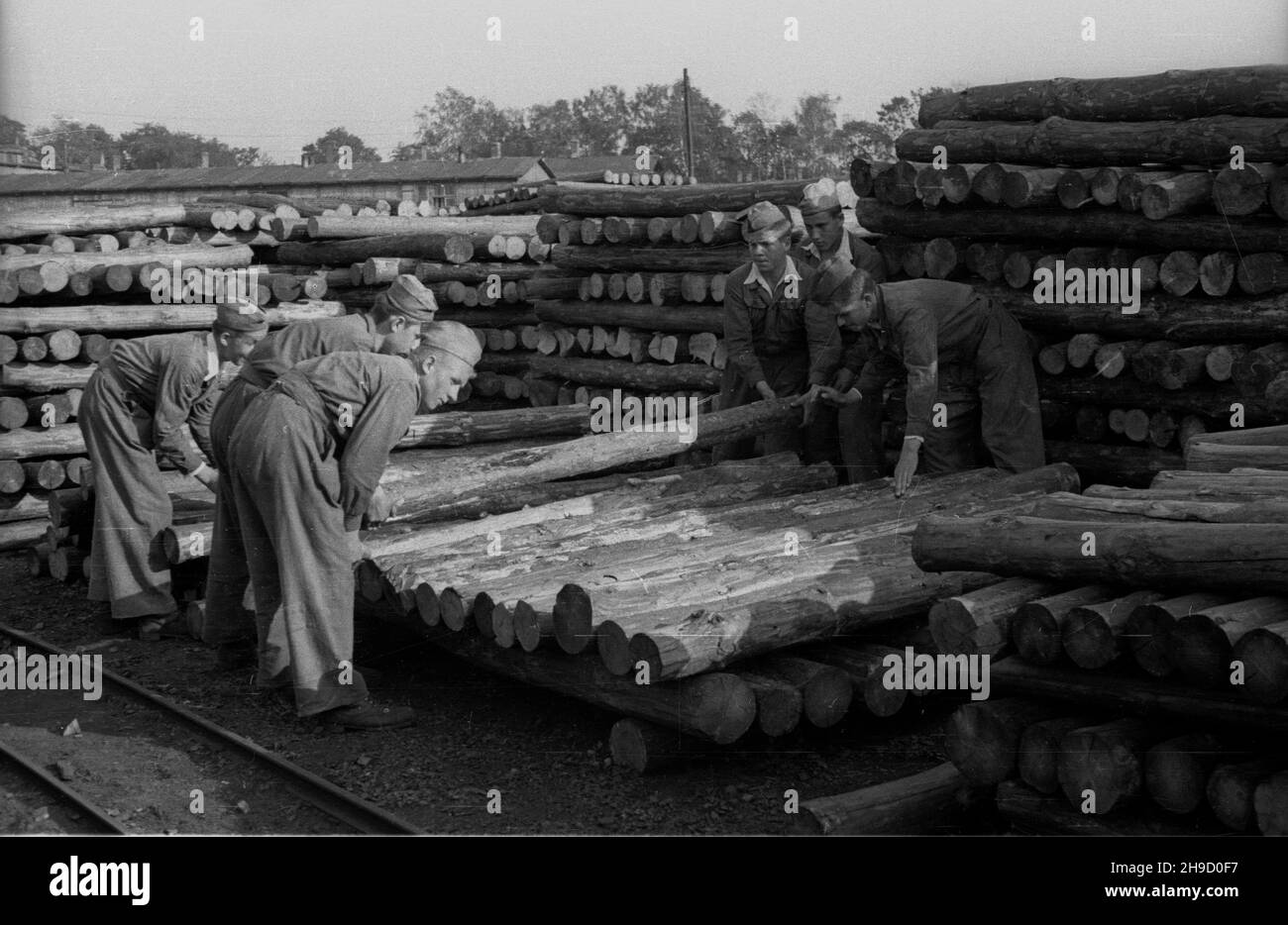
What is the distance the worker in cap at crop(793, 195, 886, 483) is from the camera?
370 inches

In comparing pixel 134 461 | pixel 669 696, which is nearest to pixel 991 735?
pixel 669 696

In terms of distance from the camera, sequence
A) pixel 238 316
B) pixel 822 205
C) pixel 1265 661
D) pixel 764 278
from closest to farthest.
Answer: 1. pixel 1265 661
2. pixel 238 316
3. pixel 822 205
4. pixel 764 278

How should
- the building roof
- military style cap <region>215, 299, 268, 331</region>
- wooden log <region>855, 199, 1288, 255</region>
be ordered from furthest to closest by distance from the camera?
the building roof
wooden log <region>855, 199, 1288, 255</region>
military style cap <region>215, 299, 268, 331</region>

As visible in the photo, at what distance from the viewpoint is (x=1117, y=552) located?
17.5 feet

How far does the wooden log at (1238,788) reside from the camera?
15.5ft

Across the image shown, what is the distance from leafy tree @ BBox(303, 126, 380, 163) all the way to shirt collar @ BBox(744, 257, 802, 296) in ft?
116

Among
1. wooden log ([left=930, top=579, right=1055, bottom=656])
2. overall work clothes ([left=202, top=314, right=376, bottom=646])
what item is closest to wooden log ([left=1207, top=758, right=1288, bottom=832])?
wooden log ([left=930, top=579, right=1055, bottom=656])

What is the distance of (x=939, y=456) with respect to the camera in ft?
30.4

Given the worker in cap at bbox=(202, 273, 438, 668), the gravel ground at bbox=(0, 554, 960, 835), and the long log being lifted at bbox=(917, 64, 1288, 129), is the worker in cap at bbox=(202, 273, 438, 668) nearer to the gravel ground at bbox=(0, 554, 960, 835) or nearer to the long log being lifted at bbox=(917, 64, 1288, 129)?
the gravel ground at bbox=(0, 554, 960, 835)

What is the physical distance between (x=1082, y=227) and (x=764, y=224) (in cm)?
200

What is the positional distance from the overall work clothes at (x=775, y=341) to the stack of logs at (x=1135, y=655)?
403 centimetres

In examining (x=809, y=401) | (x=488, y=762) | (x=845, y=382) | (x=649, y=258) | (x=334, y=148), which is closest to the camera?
(x=488, y=762)

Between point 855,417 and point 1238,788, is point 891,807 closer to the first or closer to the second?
point 1238,788

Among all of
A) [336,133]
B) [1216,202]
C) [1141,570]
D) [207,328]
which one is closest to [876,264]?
[1216,202]
